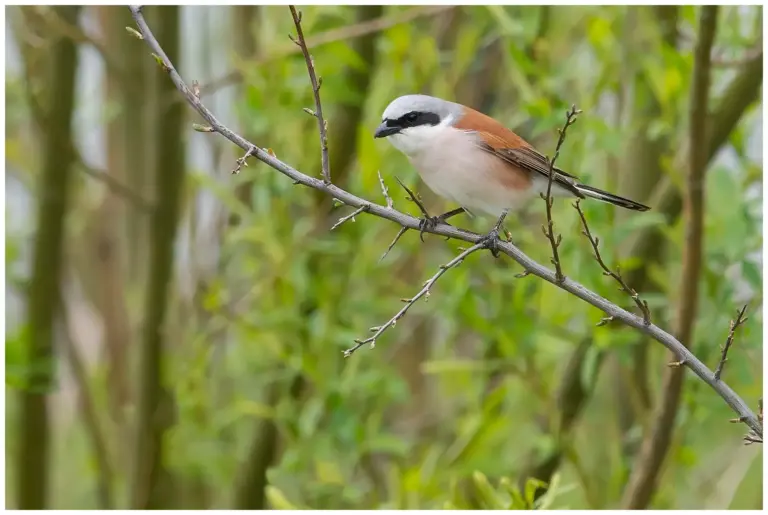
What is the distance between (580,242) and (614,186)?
0.17m

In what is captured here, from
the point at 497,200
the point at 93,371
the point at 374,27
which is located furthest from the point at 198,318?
the point at 497,200

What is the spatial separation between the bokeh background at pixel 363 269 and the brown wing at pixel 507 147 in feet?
0.47

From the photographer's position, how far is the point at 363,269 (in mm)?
1286

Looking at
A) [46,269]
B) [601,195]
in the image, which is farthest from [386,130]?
[46,269]

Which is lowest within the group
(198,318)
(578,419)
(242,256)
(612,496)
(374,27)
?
(612,496)

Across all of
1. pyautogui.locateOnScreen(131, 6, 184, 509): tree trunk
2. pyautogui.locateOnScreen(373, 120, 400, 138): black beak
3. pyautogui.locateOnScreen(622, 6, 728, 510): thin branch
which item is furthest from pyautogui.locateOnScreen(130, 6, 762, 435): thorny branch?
pyautogui.locateOnScreen(131, 6, 184, 509): tree trunk

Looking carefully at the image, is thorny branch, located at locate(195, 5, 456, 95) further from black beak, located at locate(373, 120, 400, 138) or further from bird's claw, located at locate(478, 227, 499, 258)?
bird's claw, located at locate(478, 227, 499, 258)

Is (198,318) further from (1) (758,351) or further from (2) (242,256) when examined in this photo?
(1) (758,351)

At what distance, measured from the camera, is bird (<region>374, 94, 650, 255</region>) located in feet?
3.06

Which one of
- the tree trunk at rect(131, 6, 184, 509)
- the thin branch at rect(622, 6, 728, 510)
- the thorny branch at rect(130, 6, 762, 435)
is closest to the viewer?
the thorny branch at rect(130, 6, 762, 435)

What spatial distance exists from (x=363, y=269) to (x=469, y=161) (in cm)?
39

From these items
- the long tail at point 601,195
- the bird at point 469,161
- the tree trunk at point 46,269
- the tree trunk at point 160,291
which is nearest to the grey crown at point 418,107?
the bird at point 469,161

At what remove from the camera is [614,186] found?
1.30 meters

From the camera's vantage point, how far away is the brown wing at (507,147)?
3.14 ft
